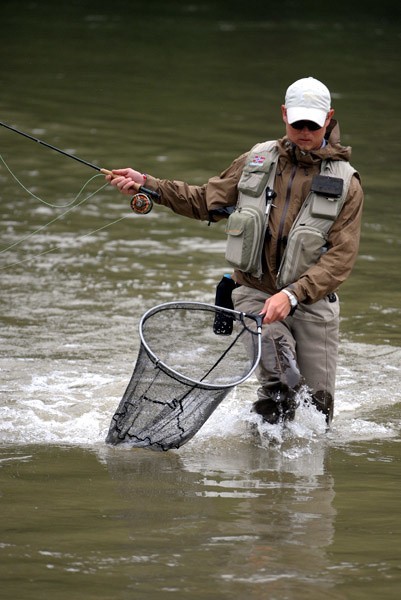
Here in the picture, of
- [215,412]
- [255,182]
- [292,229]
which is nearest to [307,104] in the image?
[255,182]

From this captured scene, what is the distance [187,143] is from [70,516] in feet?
32.3

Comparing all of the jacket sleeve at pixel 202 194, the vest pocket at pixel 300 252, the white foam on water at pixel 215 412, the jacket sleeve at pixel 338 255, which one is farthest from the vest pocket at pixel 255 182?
the white foam on water at pixel 215 412

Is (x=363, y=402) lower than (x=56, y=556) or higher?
higher

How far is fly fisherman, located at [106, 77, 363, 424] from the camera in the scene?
5.80 metres

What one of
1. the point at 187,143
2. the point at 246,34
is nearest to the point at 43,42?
the point at 246,34

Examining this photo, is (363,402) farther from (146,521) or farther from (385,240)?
(385,240)

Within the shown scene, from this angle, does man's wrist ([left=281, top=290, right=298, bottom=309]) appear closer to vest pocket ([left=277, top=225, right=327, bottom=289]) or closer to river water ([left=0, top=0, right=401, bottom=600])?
vest pocket ([left=277, top=225, right=327, bottom=289])

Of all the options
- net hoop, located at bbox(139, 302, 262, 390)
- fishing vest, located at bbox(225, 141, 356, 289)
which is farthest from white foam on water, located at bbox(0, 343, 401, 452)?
fishing vest, located at bbox(225, 141, 356, 289)

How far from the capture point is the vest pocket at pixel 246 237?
5.89 m

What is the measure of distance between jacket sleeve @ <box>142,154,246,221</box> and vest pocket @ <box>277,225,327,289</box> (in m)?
0.49

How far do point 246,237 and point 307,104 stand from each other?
68cm

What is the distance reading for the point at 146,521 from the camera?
5.14 meters

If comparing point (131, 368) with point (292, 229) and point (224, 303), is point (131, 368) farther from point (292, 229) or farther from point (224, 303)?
point (292, 229)

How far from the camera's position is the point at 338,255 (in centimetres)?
585
